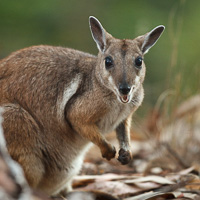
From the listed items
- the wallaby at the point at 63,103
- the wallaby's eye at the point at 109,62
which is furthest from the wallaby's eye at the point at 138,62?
the wallaby's eye at the point at 109,62

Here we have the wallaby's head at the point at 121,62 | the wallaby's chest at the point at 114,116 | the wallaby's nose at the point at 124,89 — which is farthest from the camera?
the wallaby's chest at the point at 114,116

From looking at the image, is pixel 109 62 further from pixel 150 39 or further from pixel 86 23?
pixel 86 23

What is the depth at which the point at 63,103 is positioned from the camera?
5004mm

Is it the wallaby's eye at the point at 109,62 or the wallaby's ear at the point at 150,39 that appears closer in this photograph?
the wallaby's eye at the point at 109,62

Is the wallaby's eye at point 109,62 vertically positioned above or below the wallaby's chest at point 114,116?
above

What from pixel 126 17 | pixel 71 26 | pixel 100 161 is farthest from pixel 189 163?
pixel 71 26

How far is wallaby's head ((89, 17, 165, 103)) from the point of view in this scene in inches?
176

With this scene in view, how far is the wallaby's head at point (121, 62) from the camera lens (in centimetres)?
446

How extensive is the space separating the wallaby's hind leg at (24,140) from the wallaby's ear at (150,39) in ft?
4.98

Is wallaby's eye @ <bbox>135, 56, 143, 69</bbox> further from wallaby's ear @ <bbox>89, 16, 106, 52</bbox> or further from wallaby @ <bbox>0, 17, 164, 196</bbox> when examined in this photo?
wallaby's ear @ <bbox>89, 16, 106, 52</bbox>

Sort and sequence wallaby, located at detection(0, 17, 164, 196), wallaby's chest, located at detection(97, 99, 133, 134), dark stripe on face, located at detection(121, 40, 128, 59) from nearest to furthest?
wallaby, located at detection(0, 17, 164, 196) → dark stripe on face, located at detection(121, 40, 128, 59) → wallaby's chest, located at detection(97, 99, 133, 134)

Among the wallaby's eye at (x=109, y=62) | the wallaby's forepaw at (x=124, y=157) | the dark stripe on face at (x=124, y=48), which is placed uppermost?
the dark stripe on face at (x=124, y=48)

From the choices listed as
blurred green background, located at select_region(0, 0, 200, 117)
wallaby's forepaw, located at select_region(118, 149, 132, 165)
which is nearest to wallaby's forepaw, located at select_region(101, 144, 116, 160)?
wallaby's forepaw, located at select_region(118, 149, 132, 165)

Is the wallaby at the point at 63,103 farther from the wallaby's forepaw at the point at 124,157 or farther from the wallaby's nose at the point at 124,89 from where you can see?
the wallaby's nose at the point at 124,89
